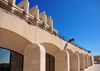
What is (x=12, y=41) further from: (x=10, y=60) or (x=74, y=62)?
(x=74, y=62)

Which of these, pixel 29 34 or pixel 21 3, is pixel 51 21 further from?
pixel 29 34

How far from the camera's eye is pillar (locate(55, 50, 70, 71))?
13028mm

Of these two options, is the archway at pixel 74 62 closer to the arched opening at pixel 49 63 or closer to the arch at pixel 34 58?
the arched opening at pixel 49 63

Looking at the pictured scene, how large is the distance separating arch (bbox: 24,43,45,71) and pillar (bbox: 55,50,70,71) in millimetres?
5644

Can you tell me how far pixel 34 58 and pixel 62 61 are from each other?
6245mm

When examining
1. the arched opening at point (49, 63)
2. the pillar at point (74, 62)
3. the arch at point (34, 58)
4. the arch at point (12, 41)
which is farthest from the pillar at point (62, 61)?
the arch at point (12, 41)

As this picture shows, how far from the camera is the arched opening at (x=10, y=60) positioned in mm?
8766

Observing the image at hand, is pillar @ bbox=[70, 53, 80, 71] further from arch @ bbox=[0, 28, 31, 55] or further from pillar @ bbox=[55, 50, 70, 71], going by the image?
arch @ bbox=[0, 28, 31, 55]

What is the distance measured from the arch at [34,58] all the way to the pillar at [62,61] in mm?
5644

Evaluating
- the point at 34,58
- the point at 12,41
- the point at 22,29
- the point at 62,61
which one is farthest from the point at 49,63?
the point at 22,29

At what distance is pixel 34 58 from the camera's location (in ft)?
26.5

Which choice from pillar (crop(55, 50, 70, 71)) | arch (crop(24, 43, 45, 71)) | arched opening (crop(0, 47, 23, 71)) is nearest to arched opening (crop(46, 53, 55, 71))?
pillar (crop(55, 50, 70, 71))

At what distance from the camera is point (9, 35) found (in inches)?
296

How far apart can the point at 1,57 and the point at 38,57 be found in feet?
11.3
